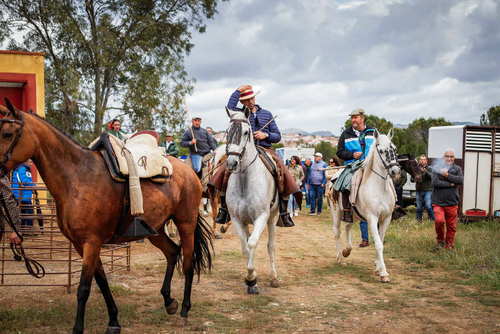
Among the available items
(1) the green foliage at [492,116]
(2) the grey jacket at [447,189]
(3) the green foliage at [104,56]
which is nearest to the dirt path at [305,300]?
(2) the grey jacket at [447,189]

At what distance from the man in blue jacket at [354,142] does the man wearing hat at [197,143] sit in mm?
4561

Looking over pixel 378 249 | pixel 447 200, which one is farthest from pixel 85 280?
pixel 447 200

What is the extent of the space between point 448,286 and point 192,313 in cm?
414

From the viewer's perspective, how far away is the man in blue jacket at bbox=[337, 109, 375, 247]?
7.84 metres

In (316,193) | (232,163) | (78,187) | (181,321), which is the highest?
(232,163)

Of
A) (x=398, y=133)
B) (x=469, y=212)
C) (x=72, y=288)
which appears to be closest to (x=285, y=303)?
(x=72, y=288)

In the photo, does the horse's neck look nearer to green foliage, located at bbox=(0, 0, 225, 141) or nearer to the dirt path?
the dirt path

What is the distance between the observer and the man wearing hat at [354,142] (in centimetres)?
785

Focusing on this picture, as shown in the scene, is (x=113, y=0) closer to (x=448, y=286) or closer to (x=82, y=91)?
(x=82, y=91)

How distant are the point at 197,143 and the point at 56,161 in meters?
7.86

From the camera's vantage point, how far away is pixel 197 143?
11.7 m

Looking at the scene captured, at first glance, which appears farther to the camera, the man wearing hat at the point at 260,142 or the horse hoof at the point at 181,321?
the man wearing hat at the point at 260,142

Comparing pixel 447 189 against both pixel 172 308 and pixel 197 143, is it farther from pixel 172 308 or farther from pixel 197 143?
pixel 172 308

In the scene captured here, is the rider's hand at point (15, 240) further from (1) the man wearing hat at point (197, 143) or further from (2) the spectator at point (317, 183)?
(2) the spectator at point (317, 183)
